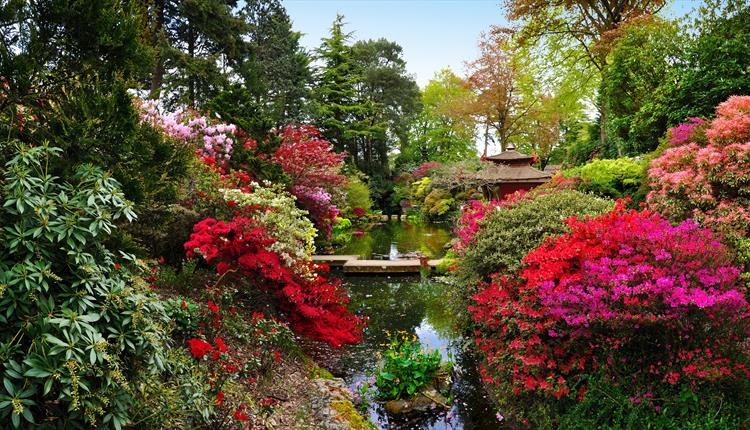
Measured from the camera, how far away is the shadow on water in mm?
4965

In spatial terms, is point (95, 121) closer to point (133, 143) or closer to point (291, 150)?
point (133, 143)

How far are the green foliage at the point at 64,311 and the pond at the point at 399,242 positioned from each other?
12215mm

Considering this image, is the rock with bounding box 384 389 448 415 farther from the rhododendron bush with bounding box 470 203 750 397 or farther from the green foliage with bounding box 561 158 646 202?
the green foliage with bounding box 561 158 646 202

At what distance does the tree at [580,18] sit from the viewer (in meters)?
18.4

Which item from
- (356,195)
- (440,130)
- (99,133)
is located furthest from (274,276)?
(440,130)

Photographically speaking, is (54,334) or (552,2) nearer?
(54,334)

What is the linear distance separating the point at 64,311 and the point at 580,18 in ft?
74.9

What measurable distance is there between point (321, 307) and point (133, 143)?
359 cm

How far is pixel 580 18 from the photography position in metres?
20.1

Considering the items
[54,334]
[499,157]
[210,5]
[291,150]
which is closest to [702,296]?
[54,334]

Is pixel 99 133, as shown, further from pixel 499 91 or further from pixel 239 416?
pixel 499 91

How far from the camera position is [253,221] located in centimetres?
601

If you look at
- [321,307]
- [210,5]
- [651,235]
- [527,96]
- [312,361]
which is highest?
[210,5]

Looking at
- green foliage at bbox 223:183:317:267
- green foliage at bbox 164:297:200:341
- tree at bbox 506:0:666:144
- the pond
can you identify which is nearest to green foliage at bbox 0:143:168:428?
green foliage at bbox 164:297:200:341
